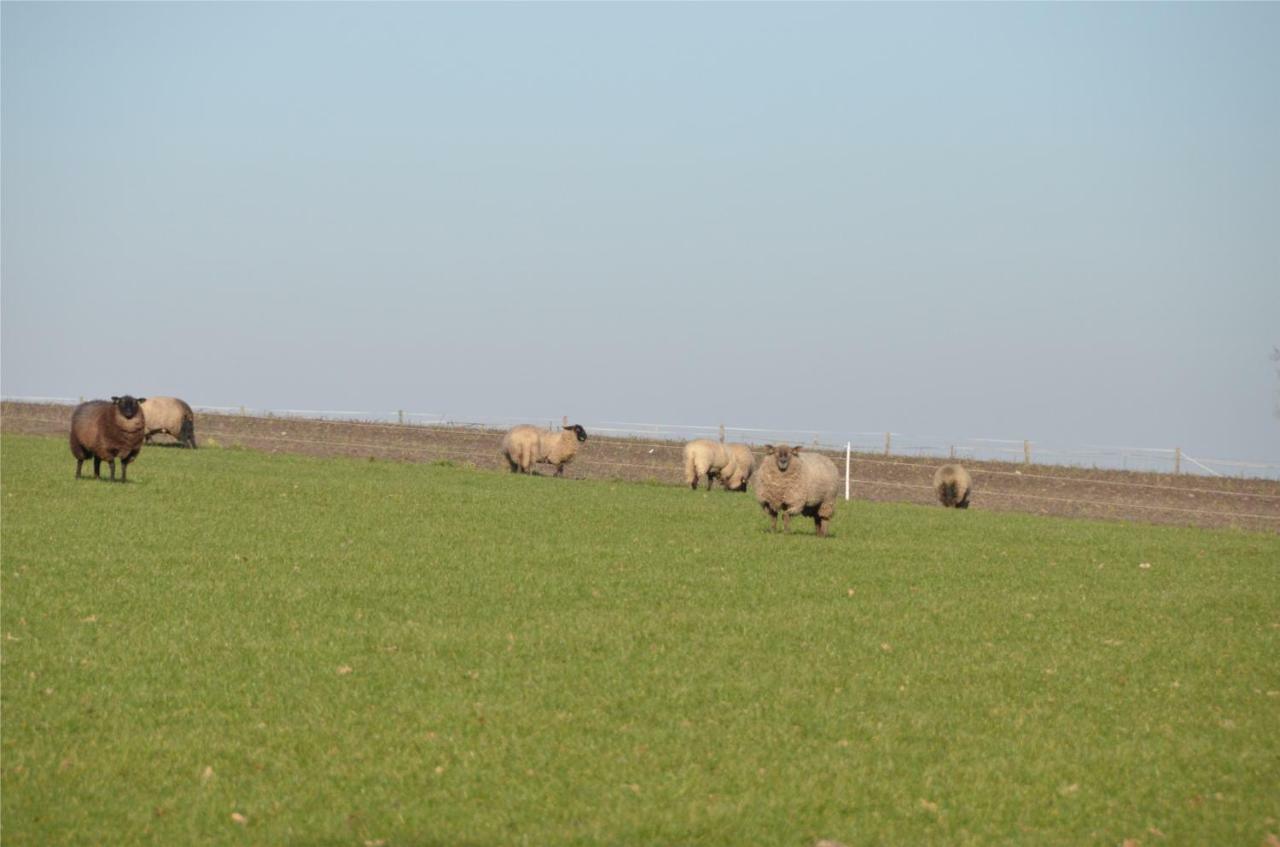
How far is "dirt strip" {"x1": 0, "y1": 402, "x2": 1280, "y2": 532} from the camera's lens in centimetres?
4639

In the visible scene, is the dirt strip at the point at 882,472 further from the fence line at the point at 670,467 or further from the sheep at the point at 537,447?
the sheep at the point at 537,447

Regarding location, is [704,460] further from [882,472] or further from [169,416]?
[169,416]

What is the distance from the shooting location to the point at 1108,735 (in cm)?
1132

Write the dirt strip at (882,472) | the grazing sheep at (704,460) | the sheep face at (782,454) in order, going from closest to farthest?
the sheep face at (782,454) < the grazing sheep at (704,460) < the dirt strip at (882,472)

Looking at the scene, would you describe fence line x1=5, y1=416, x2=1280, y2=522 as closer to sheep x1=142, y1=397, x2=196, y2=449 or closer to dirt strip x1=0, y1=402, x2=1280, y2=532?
dirt strip x1=0, y1=402, x2=1280, y2=532

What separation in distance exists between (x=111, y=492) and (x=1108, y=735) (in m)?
20.0

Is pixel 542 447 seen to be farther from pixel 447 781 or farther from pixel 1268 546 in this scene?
pixel 447 781

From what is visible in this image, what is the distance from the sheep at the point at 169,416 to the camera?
5116 cm

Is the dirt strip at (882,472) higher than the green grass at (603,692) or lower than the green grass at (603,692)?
higher

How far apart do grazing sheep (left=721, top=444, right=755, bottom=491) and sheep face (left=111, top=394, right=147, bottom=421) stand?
1891 centimetres

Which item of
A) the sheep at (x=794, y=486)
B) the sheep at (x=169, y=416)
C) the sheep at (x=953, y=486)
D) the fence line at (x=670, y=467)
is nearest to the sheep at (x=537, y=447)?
the fence line at (x=670, y=467)

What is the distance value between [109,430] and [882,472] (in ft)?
100

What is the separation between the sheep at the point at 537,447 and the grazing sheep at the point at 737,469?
559 centimetres

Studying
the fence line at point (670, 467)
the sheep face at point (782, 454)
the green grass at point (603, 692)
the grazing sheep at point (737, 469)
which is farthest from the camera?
the fence line at point (670, 467)
